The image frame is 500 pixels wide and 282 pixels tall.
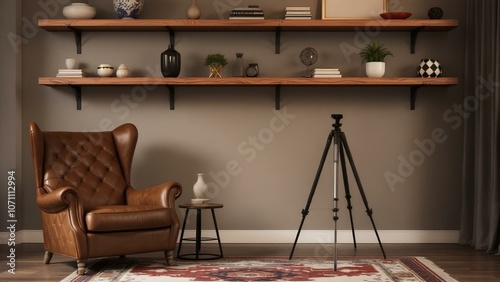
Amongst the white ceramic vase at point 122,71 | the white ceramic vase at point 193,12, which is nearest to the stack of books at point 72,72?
the white ceramic vase at point 122,71

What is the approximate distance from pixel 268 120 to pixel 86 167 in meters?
1.64

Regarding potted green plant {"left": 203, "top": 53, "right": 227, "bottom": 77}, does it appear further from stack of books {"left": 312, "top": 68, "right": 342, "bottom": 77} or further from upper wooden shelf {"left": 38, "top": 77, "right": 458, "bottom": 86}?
stack of books {"left": 312, "top": 68, "right": 342, "bottom": 77}

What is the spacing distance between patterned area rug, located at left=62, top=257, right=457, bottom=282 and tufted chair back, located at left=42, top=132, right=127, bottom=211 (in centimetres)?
51

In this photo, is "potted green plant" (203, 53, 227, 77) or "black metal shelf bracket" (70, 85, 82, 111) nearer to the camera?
"potted green plant" (203, 53, 227, 77)

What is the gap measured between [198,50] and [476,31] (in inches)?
92.3

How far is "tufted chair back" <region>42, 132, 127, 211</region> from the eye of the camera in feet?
18.8

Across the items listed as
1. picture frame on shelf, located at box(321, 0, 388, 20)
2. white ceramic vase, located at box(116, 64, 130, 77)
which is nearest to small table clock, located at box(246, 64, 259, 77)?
picture frame on shelf, located at box(321, 0, 388, 20)

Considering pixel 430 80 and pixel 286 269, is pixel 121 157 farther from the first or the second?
pixel 430 80

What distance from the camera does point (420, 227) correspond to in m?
6.61

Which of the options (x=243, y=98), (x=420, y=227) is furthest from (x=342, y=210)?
(x=243, y=98)

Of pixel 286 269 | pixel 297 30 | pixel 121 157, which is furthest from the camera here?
pixel 297 30

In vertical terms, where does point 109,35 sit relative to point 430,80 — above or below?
above

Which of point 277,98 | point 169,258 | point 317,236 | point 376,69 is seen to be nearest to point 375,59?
point 376,69

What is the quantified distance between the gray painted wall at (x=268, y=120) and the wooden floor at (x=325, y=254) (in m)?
0.31
